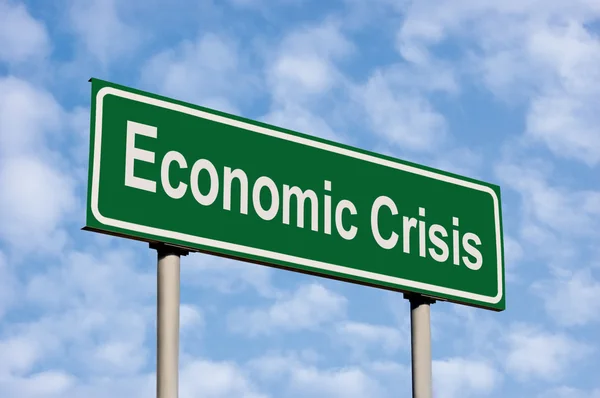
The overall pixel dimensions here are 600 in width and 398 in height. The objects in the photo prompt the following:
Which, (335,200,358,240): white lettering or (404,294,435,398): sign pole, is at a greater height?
(335,200,358,240): white lettering

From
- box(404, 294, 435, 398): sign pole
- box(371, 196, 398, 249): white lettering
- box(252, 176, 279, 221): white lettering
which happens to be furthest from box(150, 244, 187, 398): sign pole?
box(404, 294, 435, 398): sign pole

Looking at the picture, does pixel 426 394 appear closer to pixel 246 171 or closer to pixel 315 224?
pixel 315 224

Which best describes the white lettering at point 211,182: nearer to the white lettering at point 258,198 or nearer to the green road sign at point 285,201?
the green road sign at point 285,201

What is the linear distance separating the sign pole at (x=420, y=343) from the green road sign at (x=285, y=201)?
0.16m

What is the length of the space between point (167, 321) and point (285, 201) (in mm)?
1290

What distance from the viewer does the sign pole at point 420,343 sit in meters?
8.44

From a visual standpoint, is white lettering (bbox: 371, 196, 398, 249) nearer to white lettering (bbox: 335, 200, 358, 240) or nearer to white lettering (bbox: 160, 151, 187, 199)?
white lettering (bbox: 335, 200, 358, 240)

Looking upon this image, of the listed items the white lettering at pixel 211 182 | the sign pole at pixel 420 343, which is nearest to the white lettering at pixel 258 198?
the white lettering at pixel 211 182

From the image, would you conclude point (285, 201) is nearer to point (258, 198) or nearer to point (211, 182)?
point (258, 198)

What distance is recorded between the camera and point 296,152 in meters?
8.02

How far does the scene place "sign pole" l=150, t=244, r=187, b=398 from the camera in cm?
678

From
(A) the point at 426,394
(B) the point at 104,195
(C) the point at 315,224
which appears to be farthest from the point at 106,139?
(A) the point at 426,394

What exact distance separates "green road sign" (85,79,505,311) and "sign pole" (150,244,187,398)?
0.11m

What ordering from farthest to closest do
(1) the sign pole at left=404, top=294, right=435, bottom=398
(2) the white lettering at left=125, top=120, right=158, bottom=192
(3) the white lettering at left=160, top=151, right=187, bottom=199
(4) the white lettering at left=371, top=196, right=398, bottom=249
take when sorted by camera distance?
(1) the sign pole at left=404, top=294, right=435, bottom=398, (4) the white lettering at left=371, top=196, right=398, bottom=249, (3) the white lettering at left=160, top=151, right=187, bottom=199, (2) the white lettering at left=125, top=120, right=158, bottom=192
